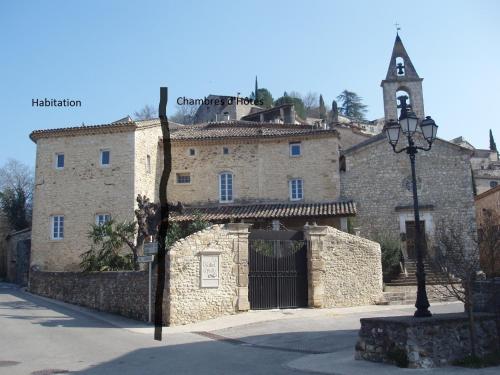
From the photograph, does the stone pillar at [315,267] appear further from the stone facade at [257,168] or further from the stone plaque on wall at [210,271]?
the stone facade at [257,168]

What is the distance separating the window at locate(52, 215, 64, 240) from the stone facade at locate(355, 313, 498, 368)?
2140 centimetres

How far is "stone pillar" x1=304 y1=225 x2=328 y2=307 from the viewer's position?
19.4 meters

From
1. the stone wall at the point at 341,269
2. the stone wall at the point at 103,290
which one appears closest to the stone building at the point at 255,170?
the stone wall at the point at 341,269

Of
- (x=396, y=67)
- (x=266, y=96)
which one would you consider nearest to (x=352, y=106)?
(x=266, y=96)

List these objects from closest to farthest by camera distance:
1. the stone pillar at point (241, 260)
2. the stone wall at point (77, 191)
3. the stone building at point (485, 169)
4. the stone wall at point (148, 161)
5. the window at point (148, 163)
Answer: the stone pillar at point (241, 260), the stone wall at point (77, 191), the stone wall at point (148, 161), the window at point (148, 163), the stone building at point (485, 169)

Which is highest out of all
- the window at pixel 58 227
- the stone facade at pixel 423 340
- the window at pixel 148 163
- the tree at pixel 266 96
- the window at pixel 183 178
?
the tree at pixel 266 96

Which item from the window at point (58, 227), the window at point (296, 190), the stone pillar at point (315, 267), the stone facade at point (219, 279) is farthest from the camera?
the window at point (296, 190)

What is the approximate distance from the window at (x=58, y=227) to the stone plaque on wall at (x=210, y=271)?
13.0 metres

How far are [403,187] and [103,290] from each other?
1803cm

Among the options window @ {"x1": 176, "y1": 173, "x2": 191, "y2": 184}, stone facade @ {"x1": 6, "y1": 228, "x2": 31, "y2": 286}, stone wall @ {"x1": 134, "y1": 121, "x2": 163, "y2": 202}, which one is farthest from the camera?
stone facade @ {"x1": 6, "y1": 228, "x2": 31, "y2": 286}

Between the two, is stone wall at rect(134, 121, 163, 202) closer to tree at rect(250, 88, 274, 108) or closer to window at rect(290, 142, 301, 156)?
window at rect(290, 142, 301, 156)

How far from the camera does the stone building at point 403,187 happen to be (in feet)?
94.3

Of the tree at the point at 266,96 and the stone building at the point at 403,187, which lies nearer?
the stone building at the point at 403,187

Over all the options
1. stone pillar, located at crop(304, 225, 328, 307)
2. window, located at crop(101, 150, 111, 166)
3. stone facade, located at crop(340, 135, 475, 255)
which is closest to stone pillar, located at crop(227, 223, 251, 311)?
stone pillar, located at crop(304, 225, 328, 307)
